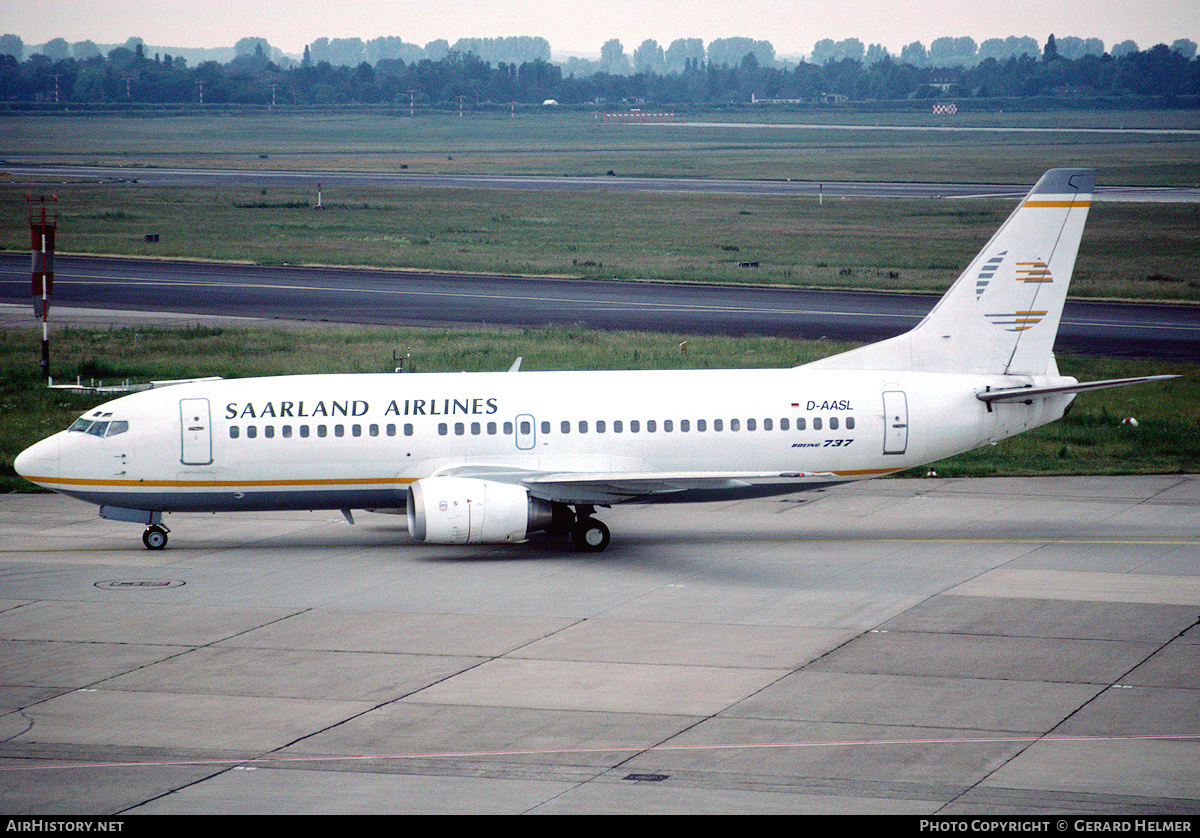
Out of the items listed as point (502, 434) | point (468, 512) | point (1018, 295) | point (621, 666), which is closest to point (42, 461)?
point (468, 512)

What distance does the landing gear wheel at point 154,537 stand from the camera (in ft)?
106

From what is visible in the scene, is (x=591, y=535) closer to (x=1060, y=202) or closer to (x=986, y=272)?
(x=986, y=272)

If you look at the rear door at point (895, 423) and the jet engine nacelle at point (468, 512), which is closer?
the jet engine nacelle at point (468, 512)

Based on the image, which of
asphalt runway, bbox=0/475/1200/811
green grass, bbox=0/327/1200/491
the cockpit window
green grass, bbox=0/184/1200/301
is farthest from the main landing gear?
green grass, bbox=0/184/1200/301

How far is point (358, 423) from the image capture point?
31156 mm

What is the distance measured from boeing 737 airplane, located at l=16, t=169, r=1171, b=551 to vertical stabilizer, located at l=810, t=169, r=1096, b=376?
50 millimetres

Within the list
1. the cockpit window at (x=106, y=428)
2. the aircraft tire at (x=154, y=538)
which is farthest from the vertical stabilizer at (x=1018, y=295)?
the cockpit window at (x=106, y=428)

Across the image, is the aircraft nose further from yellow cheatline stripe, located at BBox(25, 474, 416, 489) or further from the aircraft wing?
the aircraft wing

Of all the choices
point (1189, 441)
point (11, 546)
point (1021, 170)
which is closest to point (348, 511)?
point (11, 546)

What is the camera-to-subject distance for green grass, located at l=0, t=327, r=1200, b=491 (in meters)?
41.9

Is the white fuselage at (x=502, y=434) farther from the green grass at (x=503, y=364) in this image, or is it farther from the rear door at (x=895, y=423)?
the green grass at (x=503, y=364)

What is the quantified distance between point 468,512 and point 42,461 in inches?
398

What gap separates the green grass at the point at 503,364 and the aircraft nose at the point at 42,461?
8517mm

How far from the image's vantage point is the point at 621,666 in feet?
75.4
